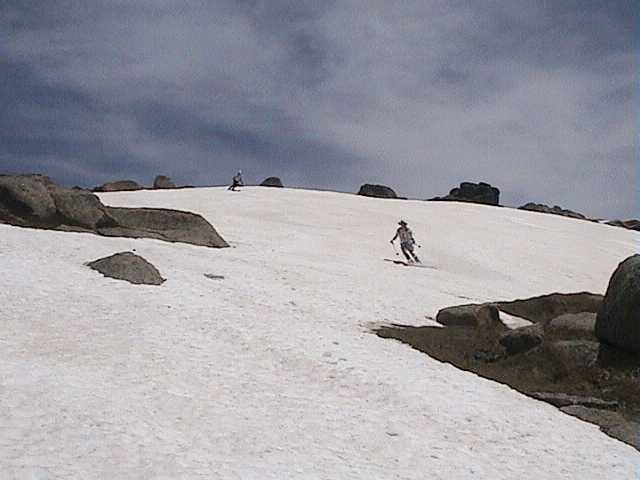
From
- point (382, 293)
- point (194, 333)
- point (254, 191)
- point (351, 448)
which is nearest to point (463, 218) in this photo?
point (254, 191)

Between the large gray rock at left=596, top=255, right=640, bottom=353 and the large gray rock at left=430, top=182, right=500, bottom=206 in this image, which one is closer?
the large gray rock at left=596, top=255, right=640, bottom=353

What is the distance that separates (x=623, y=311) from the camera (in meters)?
15.2

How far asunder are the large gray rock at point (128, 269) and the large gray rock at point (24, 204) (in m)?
7.30

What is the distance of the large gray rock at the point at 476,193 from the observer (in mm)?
93500

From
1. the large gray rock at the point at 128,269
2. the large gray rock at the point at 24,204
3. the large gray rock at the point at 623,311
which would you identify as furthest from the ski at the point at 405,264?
the large gray rock at the point at 623,311

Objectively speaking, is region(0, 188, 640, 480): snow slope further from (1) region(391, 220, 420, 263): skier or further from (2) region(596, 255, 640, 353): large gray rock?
(1) region(391, 220, 420, 263): skier

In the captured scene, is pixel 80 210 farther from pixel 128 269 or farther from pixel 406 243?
pixel 406 243

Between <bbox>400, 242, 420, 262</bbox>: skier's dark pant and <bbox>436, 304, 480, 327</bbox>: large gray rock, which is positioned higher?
<bbox>400, 242, 420, 262</bbox>: skier's dark pant

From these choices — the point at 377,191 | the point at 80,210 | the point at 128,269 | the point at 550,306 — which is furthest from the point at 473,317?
the point at 377,191

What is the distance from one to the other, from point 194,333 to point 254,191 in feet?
134

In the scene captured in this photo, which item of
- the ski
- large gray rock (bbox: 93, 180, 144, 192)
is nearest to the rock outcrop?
the ski

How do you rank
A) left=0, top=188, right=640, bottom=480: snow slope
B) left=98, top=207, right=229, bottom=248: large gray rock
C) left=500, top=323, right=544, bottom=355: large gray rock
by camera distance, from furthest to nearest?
1. left=98, top=207, right=229, bottom=248: large gray rock
2. left=500, top=323, right=544, bottom=355: large gray rock
3. left=0, top=188, right=640, bottom=480: snow slope

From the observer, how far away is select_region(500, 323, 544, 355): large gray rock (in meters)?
16.4

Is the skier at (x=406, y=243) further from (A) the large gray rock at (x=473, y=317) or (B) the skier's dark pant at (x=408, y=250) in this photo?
(A) the large gray rock at (x=473, y=317)
